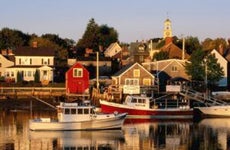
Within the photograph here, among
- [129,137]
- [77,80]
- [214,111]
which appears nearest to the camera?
[129,137]

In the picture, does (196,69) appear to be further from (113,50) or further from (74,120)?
(113,50)

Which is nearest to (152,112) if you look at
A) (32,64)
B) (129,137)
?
(129,137)

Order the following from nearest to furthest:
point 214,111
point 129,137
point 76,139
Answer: point 76,139
point 129,137
point 214,111

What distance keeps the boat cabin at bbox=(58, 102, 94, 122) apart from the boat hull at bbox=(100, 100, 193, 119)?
45.9 feet

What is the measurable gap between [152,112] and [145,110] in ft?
2.74

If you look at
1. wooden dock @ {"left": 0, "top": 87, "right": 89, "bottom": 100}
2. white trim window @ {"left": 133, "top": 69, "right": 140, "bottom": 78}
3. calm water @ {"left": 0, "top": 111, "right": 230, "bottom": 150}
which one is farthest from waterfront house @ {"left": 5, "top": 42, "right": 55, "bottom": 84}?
calm water @ {"left": 0, "top": 111, "right": 230, "bottom": 150}

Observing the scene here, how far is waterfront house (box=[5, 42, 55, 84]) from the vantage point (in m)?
102

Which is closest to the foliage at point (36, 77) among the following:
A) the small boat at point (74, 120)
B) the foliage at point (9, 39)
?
the small boat at point (74, 120)

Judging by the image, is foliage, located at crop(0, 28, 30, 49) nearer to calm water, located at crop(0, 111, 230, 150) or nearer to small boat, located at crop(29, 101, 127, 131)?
calm water, located at crop(0, 111, 230, 150)

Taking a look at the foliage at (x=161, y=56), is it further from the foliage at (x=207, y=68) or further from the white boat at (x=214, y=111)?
the white boat at (x=214, y=111)

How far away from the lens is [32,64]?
106875 millimetres

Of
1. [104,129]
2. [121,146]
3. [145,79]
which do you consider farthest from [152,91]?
[121,146]

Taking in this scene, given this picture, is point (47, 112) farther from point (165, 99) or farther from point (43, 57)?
point (43, 57)

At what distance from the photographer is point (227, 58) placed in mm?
104750
